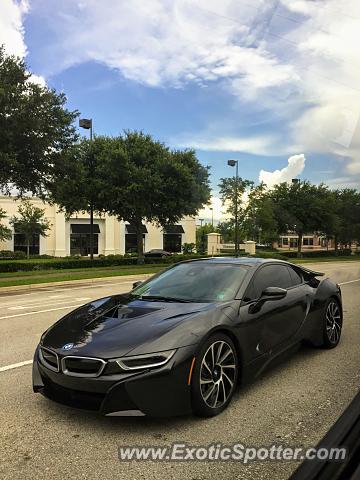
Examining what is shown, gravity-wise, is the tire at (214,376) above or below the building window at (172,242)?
below

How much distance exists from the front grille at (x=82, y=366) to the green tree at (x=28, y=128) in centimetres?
1549

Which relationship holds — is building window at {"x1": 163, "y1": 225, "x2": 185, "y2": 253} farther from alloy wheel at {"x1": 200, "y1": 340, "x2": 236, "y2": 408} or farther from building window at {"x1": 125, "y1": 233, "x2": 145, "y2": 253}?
alloy wheel at {"x1": 200, "y1": 340, "x2": 236, "y2": 408}

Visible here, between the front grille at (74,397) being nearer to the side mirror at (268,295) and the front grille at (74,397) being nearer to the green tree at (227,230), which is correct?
the side mirror at (268,295)

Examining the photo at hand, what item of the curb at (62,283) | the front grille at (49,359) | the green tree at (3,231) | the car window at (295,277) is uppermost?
the green tree at (3,231)

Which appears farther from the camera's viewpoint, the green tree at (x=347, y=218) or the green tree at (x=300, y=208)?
the green tree at (x=347, y=218)

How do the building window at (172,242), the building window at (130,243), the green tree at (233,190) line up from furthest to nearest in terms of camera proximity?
the building window at (172,242) → the building window at (130,243) → the green tree at (233,190)

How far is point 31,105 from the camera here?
19.0 meters

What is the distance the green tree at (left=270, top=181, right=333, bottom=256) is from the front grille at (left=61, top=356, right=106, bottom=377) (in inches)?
1761

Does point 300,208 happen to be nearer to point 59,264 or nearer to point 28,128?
point 59,264

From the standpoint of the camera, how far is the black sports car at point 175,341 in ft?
11.5

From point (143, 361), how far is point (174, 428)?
0.64m

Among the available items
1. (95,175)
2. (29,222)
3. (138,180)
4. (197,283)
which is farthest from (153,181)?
(29,222)

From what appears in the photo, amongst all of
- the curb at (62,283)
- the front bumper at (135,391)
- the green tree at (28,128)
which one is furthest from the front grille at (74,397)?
the green tree at (28,128)

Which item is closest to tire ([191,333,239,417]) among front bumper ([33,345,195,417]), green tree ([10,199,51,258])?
front bumper ([33,345,195,417])
